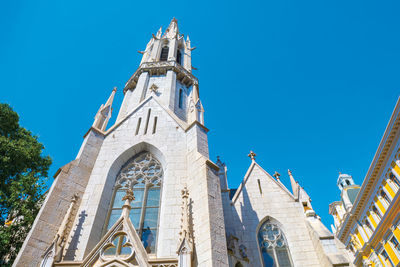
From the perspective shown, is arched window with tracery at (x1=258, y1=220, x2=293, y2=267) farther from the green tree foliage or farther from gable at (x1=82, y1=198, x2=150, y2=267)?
the green tree foliage

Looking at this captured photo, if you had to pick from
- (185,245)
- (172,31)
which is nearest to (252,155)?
(185,245)

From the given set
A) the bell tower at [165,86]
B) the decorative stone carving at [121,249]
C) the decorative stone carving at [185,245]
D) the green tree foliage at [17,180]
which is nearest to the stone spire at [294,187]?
the bell tower at [165,86]

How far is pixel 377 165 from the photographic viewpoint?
23.6 m

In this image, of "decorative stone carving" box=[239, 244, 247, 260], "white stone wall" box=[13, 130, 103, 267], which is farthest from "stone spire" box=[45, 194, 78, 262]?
"decorative stone carving" box=[239, 244, 247, 260]

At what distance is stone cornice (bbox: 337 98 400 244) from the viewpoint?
2038cm

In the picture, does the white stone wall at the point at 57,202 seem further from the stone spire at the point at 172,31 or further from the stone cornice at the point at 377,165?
the stone cornice at the point at 377,165

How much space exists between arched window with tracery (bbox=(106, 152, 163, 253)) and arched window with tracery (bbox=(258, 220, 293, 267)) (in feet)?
17.3

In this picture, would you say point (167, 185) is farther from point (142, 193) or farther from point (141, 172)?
point (141, 172)

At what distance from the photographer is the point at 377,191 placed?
24.4m

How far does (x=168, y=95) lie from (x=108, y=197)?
9.17m

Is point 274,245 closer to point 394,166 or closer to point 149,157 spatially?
point 149,157

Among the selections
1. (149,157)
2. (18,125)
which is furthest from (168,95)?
(18,125)

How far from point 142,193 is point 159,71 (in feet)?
41.0

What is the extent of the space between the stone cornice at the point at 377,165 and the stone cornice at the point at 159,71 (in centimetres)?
1593
